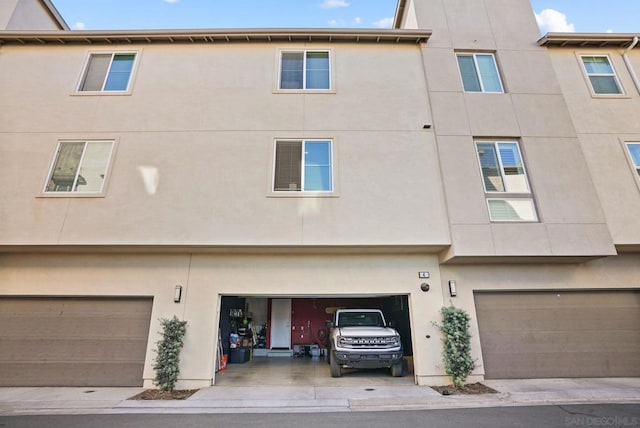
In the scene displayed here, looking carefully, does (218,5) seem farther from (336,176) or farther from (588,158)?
(588,158)

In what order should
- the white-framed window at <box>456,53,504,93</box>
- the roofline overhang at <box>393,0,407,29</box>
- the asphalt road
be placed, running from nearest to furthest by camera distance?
the asphalt road
the white-framed window at <box>456,53,504,93</box>
the roofline overhang at <box>393,0,407,29</box>

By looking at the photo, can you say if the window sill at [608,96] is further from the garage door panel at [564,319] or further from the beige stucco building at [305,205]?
the garage door panel at [564,319]

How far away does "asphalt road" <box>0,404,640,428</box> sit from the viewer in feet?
14.1

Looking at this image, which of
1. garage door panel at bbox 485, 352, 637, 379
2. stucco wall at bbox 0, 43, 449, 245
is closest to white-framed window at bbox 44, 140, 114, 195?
stucco wall at bbox 0, 43, 449, 245

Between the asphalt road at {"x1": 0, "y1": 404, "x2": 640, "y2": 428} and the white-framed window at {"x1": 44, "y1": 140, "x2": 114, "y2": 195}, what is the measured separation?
175 inches

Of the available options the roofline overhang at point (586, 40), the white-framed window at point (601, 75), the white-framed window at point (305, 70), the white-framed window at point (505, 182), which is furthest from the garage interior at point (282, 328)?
the roofline overhang at point (586, 40)

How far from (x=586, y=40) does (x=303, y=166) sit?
28.9ft

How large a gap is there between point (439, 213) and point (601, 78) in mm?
6606

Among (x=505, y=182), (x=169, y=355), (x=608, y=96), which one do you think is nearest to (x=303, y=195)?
(x=169, y=355)

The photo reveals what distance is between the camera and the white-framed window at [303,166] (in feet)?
22.9

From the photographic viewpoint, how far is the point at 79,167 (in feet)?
23.0

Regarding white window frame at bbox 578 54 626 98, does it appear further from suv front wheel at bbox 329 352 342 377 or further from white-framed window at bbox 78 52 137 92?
white-framed window at bbox 78 52 137 92

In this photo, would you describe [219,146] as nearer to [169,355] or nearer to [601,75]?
[169,355]

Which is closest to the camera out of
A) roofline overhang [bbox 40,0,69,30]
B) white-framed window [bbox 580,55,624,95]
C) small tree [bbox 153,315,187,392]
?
small tree [bbox 153,315,187,392]
